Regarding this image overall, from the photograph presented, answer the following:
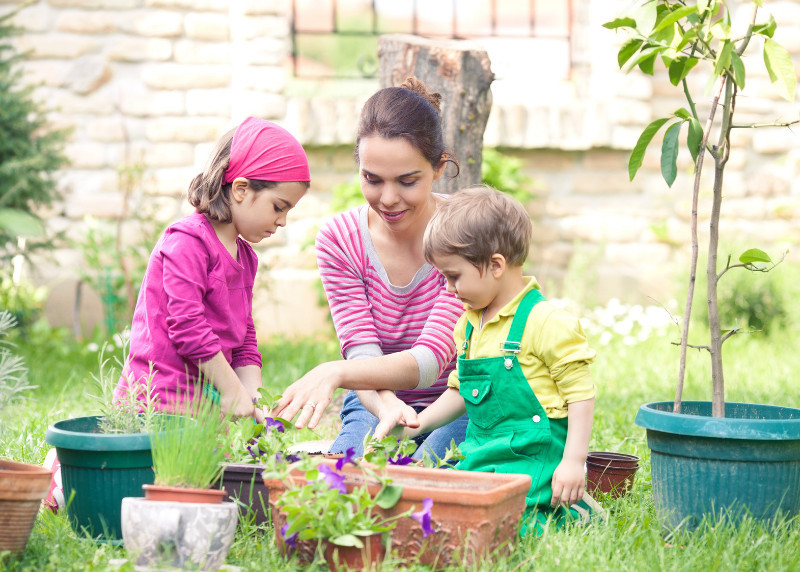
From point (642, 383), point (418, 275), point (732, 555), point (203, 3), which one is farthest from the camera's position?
point (203, 3)

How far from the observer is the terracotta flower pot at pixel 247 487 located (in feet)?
7.39

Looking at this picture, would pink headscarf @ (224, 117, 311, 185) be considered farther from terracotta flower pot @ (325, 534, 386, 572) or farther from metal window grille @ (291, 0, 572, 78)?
metal window grille @ (291, 0, 572, 78)

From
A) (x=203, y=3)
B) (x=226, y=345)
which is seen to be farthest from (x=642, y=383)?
(x=203, y=3)

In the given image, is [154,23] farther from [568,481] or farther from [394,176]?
[568,481]

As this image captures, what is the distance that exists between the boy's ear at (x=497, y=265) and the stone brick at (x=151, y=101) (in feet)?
13.9

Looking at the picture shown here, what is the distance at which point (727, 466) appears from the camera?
84.3 inches

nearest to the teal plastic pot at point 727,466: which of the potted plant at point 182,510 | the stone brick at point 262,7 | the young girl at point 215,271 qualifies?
the potted plant at point 182,510

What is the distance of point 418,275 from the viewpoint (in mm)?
2865

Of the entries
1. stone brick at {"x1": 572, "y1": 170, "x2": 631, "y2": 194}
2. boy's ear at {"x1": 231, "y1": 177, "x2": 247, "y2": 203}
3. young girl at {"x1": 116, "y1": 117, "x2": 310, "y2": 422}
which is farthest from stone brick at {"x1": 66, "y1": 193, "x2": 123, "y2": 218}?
boy's ear at {"x1": 231, "y1": 177, "x2": 247, "y2": 203}

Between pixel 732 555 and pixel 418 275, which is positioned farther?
pixel 418 275

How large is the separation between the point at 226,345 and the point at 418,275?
0.66 m

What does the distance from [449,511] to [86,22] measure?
5.16 meters

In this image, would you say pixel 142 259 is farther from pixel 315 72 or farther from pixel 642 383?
pixel 642 383

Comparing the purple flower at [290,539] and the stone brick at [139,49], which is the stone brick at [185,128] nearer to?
the stone brick at [139,49]
